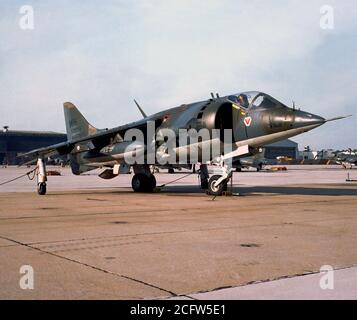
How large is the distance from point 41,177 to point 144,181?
421 centimetres

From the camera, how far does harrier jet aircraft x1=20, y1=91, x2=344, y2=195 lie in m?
13.7

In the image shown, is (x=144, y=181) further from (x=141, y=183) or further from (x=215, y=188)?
(x=215, y=188)

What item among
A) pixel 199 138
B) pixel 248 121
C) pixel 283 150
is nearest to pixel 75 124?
pixel 199 138

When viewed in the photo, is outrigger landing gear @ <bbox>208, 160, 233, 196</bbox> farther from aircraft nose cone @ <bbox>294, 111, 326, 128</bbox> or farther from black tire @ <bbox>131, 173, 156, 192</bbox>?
black tire @ <bbox>131, 173, 156, 192</bbox>

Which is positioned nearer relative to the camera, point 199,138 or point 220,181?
point 220,181

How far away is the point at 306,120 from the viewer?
512 inches

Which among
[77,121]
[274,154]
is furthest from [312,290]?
[274,154]

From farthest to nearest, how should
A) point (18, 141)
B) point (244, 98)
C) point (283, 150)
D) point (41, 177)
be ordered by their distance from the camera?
point (283, 150) < point (18, 141) < point (41, 177) < point (244, 98)

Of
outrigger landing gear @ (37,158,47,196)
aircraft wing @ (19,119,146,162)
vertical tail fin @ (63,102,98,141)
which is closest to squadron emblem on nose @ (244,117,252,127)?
aircraft wing @ (19,119,146,162)

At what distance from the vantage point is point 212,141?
1468 cm

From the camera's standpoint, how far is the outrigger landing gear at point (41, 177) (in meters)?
16.0

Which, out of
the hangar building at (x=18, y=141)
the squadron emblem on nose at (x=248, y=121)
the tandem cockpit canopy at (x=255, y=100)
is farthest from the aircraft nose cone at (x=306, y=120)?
the hangar building at (x=18, y=141)

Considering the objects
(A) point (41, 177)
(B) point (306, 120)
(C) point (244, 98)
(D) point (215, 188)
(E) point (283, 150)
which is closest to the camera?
(B) point (306, 120)
